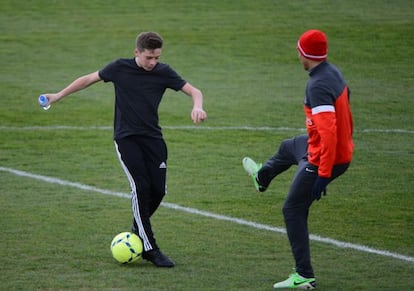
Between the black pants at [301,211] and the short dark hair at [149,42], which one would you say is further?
the short dark hair at [149,42]

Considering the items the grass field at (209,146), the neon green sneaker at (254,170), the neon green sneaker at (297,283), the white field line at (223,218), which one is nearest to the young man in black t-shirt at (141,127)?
the grass field at (209,146)

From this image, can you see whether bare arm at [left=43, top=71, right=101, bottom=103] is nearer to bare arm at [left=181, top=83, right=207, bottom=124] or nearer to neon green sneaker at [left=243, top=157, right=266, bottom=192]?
bare arm at [left=181, top=83, right=207, bottom=124]

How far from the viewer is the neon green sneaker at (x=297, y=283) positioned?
9.91 metres

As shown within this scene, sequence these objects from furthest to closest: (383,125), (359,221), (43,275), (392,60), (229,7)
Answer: (229,7) → (392,60) → (383,125) → (359,221) → (43,275)

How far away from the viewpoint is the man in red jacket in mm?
9461

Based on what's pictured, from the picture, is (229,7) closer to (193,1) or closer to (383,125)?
(193,1)

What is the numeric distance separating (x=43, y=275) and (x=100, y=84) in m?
14.6

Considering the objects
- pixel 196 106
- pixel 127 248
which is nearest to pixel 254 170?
pixel 196 106

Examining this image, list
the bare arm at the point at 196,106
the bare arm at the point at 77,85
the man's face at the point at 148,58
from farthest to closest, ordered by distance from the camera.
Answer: the bare arm at the point at 77,85
the man's face at the point at 148,58
the bare arm at the point at 196,106

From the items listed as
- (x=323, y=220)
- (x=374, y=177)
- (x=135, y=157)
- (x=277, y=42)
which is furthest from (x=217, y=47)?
(x=135, y=157)

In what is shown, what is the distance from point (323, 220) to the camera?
13070mm

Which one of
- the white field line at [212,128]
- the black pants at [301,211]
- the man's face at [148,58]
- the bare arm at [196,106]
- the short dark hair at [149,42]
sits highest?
the short dark hair at [149,42]

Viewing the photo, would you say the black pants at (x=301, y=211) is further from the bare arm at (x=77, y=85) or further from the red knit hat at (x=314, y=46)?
the bare arm at (x=77, y=85)

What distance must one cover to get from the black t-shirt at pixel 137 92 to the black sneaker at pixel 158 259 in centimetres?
126
